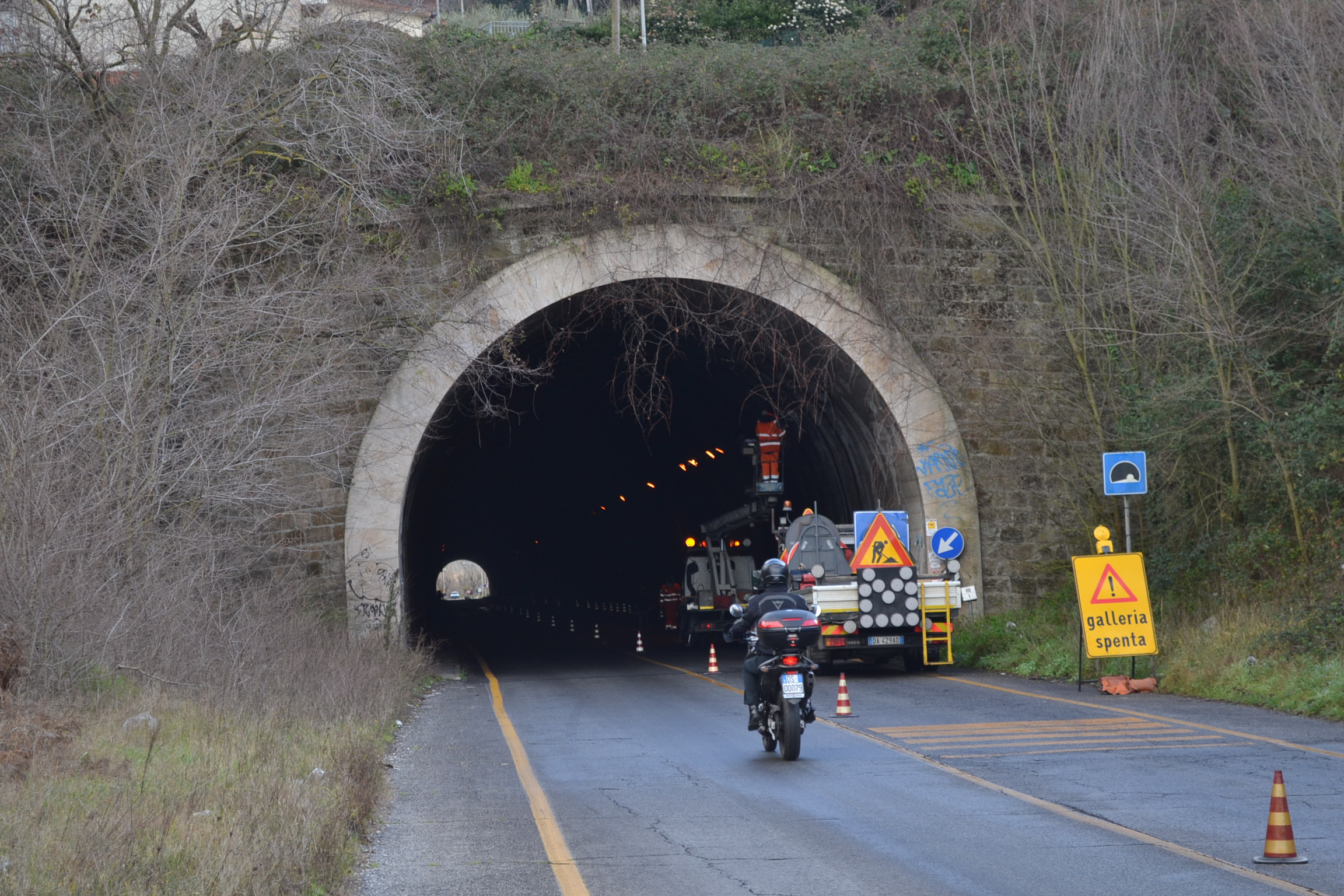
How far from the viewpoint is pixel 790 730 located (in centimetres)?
1031

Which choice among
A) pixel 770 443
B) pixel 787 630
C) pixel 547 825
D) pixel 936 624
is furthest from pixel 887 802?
pixel 770 443

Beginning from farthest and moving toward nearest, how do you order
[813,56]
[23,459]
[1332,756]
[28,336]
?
[813,56]
[28,336]
[23,459]
[1332,756]

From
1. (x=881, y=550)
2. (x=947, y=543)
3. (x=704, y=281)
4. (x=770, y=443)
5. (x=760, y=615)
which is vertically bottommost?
(x=760, y=615)

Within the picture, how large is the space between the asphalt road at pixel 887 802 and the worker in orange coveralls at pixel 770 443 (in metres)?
12.8

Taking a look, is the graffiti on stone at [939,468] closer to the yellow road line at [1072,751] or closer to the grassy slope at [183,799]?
the yellow road line at [1072,751]

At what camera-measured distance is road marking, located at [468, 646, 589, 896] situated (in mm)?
6395

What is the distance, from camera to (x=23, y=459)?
1219 centimetres

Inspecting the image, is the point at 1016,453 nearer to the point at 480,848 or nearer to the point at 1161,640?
the point at 1161,640

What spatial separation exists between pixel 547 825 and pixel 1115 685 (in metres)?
9.14

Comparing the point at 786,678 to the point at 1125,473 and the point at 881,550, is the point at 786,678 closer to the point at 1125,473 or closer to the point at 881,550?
the point at 1125,473

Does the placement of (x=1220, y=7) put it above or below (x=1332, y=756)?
above

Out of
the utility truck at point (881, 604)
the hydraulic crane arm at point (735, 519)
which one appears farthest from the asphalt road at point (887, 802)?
the hydraulic crane arm at point (735, 519)

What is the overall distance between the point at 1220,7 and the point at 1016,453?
8008 mm

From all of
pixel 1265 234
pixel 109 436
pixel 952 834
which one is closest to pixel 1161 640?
pixel 1265 234
